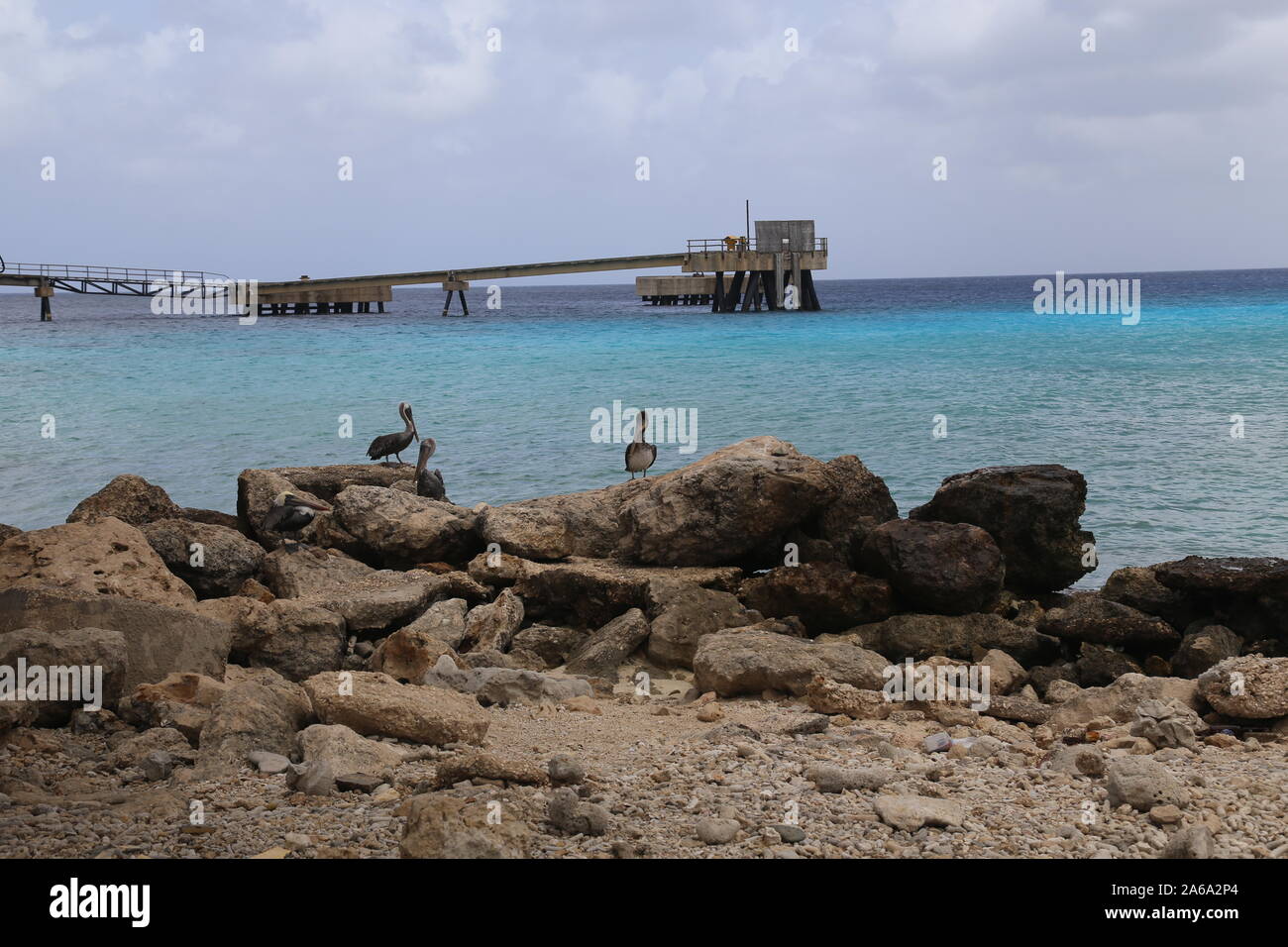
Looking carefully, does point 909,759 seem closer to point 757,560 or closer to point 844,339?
point 757,560

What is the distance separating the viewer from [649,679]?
7.66 m

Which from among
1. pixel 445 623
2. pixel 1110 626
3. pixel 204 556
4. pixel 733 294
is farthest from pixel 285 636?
pixel 733 294

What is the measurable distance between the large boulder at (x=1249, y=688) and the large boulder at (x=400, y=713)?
3.89 metres

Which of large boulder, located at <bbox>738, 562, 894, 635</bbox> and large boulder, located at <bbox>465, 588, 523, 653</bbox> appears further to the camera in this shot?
large boulder, located at <bbox>738, 562, 894, 635</bbox>

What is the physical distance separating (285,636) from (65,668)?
1696mm

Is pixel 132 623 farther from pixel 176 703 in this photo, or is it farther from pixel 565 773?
pixel 565 773

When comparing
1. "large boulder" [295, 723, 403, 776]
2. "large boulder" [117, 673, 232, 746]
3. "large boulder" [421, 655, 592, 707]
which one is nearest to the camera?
"large boulder" [295, 723, 403, 776]

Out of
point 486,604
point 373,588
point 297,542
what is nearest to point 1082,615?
point 486,604

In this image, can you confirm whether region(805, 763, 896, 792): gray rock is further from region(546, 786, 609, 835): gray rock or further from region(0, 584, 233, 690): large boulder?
region(0, 584, 233, 690): large boulder

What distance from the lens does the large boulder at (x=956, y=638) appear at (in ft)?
26.2

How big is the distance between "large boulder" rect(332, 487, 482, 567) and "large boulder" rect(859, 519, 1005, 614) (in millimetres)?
3443

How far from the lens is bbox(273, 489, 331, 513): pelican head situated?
948 centimetres

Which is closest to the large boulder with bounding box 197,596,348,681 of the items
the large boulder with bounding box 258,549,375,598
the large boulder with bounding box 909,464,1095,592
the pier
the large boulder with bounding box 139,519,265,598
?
the large boulder with bounding box 258,549,375,598

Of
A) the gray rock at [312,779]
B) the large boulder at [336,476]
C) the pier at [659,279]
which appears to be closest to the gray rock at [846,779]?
the gray rock at [312,779]
